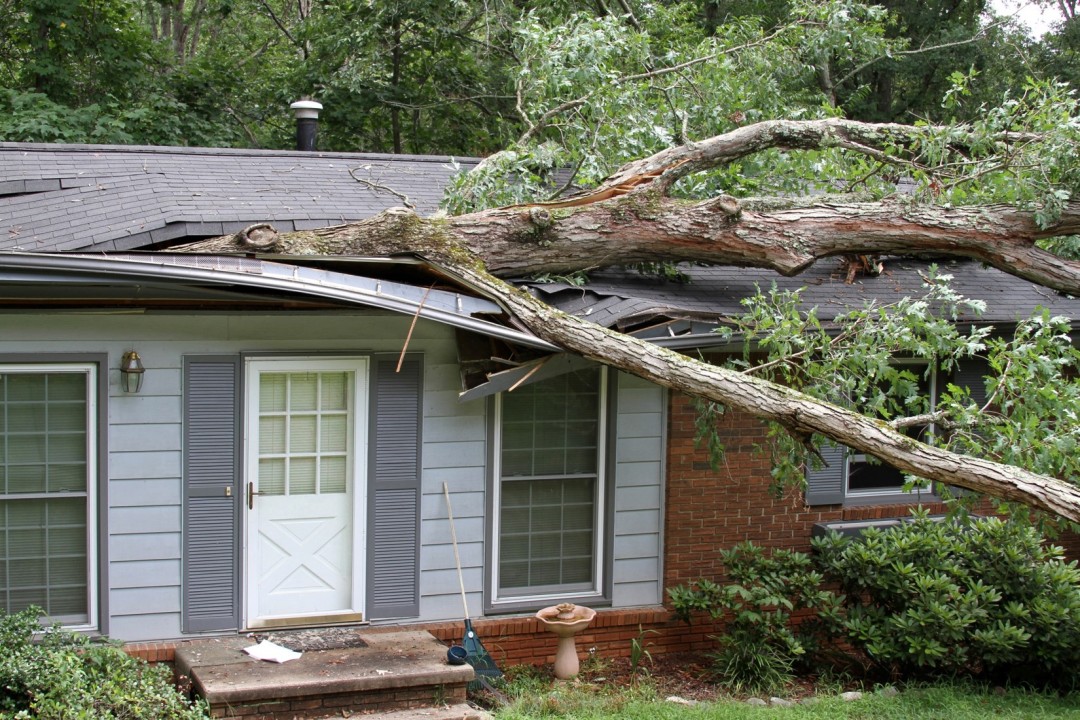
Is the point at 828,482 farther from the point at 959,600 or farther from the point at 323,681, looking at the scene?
the point at 323,681

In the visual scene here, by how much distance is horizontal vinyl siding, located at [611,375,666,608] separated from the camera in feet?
26.3

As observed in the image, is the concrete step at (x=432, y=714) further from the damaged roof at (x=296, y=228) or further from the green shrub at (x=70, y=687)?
the damaged roof at (x=296, y=228)

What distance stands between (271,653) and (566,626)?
6.31 ft

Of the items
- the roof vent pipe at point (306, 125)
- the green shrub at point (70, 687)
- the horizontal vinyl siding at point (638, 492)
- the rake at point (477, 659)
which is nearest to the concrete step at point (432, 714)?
the rake at point (477, 659)

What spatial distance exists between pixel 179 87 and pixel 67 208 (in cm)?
1052

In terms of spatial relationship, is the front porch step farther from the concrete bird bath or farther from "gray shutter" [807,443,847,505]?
"gray shutter" [807,443,847,505]

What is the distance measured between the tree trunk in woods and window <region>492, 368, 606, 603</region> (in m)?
0.97

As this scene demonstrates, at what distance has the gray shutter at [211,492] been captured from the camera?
6969 millimetres

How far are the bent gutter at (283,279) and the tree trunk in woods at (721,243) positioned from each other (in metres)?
0.28

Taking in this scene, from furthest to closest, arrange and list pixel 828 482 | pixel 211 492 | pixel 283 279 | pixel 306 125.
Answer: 1. pixel 306 125
2. pixel 828 482
3. pixel 211 492
4. pixel 283 279

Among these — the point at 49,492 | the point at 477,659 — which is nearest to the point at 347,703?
the point at 477,659

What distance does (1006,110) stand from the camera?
777cm

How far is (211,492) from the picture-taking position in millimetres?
7039

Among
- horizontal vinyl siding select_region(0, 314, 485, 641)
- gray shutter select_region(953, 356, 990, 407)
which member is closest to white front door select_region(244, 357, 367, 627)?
horizontal vinyl siding select_region(0, 314, 485, 641)
